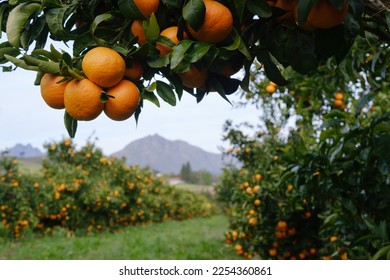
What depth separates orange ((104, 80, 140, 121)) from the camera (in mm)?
710

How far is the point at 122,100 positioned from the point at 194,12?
0.19 m

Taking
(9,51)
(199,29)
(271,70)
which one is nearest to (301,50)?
(271,70)

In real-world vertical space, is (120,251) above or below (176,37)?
below

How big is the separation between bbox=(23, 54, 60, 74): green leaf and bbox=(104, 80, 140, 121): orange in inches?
3.8

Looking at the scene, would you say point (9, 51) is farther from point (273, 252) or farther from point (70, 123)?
point (273, 252)

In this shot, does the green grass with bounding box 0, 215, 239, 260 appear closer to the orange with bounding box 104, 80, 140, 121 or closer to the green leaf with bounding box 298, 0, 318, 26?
the orange with bounding box 104, 80, 140, 121

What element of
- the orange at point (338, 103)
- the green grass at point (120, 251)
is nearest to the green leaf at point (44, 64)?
the orange at point (338, 103)

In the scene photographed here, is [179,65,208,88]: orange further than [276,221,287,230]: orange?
No

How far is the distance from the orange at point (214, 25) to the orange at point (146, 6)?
7 centimetres

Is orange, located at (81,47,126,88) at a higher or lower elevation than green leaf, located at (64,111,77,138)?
higher

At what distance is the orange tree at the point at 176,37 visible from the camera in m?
0.67

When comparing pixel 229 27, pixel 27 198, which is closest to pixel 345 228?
pixel 229 27

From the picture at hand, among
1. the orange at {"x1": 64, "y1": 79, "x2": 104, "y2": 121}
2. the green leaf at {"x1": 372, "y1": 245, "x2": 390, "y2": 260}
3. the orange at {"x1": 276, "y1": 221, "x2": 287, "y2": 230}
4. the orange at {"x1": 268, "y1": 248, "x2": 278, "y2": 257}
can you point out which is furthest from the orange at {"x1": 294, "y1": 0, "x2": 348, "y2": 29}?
the orange at {"x1": 268, "y1": 248, "x2": 278, "y2": 257}

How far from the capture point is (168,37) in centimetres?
71
